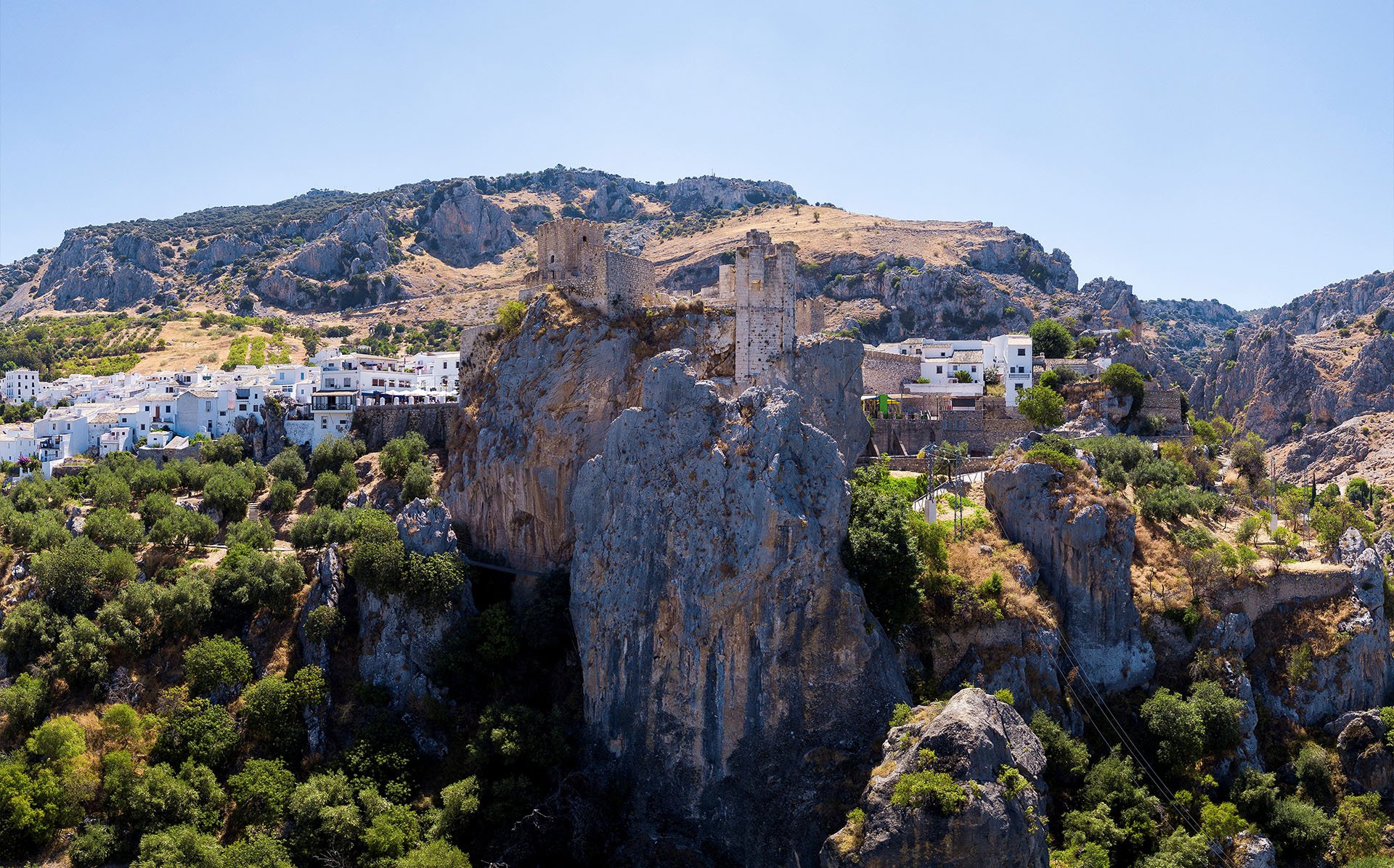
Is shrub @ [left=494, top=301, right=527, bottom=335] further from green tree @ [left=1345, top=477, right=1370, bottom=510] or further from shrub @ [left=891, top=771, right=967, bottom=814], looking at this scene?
green tree @ [left=1345, top=477, right=1370, bottom=510]

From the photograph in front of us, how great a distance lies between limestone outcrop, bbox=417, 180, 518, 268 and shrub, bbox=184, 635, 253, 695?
121 m

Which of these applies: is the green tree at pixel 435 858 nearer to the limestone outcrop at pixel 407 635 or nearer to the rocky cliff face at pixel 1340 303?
the limestone outcrop at pixel 407 635

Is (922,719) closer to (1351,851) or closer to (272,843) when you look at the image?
(1351,851)

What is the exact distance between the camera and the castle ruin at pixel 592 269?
52656mm

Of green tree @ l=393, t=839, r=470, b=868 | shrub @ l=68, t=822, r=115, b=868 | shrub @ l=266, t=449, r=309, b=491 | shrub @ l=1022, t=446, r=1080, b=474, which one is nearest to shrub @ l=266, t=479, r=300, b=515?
shrub @ l=266, t=449, r=309, b=491

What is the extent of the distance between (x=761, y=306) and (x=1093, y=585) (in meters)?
19.1

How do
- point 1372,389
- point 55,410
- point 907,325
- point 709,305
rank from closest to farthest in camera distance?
point 709,305
point 55,410
point 1372,389
point 907,325

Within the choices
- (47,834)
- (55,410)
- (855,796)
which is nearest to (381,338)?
(55,410)

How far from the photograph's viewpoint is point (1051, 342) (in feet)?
264

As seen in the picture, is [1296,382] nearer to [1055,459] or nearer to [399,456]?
[1055,459]

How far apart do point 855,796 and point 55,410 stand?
72.6 metres

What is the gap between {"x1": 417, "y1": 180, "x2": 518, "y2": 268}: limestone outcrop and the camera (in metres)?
162

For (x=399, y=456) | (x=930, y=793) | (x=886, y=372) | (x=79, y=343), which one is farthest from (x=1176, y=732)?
(x=79, y=343)

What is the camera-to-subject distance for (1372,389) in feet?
328
